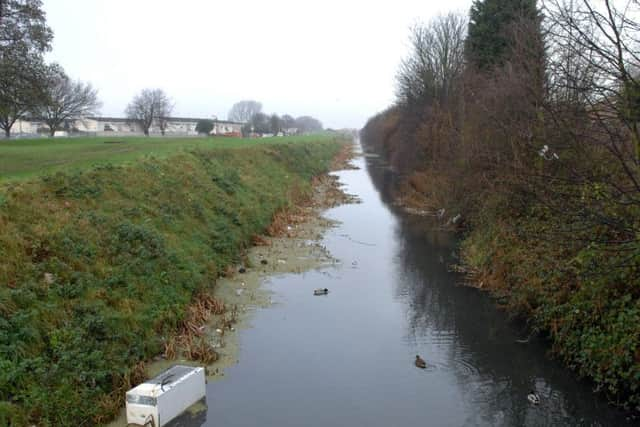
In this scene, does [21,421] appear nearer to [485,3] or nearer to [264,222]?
[264,222]

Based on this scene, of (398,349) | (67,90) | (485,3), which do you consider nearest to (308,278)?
(398,349)

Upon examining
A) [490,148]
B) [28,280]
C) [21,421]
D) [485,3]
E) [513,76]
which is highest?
[485,3]

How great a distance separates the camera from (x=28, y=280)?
7988mm

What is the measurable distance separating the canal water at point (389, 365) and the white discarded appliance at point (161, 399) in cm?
34

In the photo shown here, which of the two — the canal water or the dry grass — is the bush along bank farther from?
the canal water

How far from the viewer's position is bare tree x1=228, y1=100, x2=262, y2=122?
7087 inches

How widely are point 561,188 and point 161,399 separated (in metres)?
8.95

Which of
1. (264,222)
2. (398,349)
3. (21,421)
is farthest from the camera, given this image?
(264,222)

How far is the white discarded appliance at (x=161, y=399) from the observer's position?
646cm

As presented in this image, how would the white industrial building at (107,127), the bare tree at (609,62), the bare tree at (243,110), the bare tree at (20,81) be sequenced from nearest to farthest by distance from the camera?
the bare tree at (609,62) → the bare tree at (20,81) → the white industrial building at (107,127) → the bare tree at (243,110)

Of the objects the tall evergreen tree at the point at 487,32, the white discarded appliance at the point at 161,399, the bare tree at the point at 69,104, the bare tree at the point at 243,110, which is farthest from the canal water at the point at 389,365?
the bare tree at the point at 243,110

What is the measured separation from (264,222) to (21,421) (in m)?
13.2

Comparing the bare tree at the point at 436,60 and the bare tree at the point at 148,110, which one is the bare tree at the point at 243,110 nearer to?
the bare tree at the point at 148,110

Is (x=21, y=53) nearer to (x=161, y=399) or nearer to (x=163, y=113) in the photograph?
(x=161, y=399)
